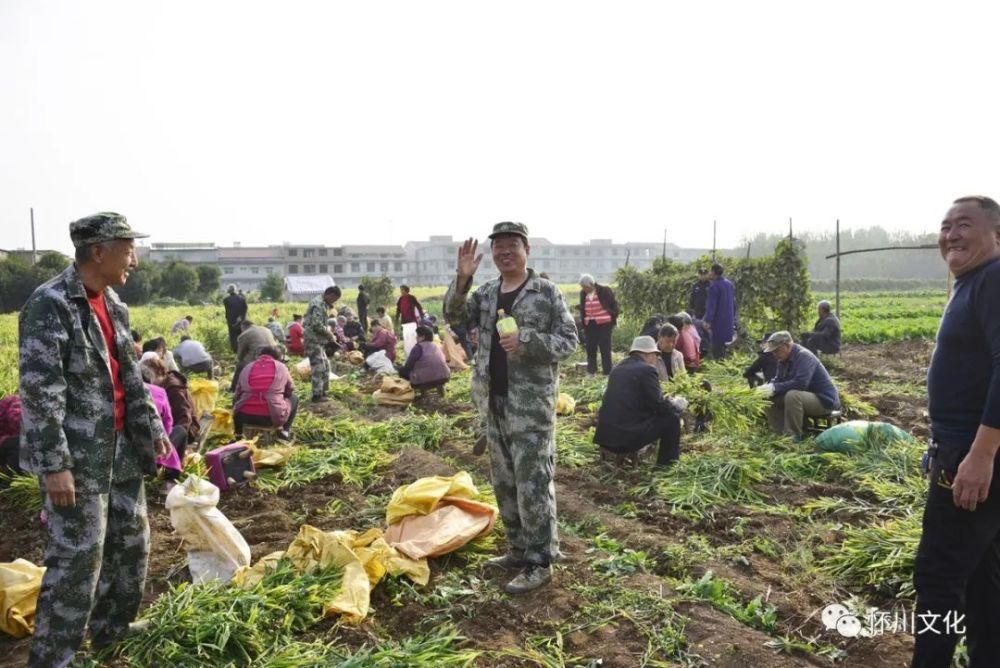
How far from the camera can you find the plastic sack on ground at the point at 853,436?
616cm

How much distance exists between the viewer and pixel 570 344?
3.72m

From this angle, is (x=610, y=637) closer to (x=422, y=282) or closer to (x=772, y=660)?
(x=772, y=660)

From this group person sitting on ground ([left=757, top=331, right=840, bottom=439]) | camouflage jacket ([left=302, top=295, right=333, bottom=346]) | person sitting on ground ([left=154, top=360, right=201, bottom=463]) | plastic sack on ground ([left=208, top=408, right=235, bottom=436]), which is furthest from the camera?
camouflage jacket ([left=302, top=295, right=333, bottom=346])

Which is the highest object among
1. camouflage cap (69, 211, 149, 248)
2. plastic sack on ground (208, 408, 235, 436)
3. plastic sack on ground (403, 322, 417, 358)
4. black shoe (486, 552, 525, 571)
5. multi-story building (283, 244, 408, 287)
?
multi-story building (283, 244, 408, 287)

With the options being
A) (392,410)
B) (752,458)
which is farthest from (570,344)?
(392,410)

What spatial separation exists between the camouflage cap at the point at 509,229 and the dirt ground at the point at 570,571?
2.05m

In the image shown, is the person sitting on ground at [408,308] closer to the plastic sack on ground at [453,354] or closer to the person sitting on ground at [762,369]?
the plastic sack on ground at [453,354]

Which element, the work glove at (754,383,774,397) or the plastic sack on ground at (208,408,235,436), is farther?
the plastic sack on ground at (208,408,235,436)

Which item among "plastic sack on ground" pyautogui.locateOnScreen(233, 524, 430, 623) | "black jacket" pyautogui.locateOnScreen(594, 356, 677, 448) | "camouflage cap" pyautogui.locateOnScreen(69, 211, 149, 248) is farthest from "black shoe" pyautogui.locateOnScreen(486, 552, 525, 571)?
"camouflage cap" pyautogui.locateOnScreen(69, 211, 149, 248)

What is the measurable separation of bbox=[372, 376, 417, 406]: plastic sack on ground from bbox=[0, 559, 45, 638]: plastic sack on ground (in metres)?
6.36

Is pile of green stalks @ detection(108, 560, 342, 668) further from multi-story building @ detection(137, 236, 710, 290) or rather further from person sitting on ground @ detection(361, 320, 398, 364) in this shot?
multi-story building @ detection(137, 236, 710, 290)

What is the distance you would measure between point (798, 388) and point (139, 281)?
38803mm

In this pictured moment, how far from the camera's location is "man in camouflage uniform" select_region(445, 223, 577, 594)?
3.67 metres

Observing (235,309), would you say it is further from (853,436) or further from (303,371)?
(853,436)
